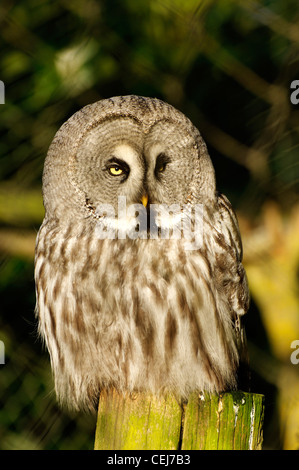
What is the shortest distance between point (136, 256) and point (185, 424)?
70cm

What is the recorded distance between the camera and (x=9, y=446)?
12.6 feet

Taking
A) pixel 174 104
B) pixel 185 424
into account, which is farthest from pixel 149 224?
pixel 174 104

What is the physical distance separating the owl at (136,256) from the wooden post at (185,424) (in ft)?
1.31

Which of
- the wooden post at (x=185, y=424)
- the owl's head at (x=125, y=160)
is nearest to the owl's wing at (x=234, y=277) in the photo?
the owl's head at (x=125, y=160)

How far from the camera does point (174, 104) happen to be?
12.3ft

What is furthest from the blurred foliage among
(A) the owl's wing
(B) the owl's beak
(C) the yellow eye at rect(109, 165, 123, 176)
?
(B) the owl's beak

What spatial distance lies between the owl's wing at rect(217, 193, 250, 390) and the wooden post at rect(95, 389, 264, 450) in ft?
2.25

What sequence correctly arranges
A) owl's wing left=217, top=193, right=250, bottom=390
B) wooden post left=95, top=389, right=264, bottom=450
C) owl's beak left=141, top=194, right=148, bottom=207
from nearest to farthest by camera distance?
wooden post left=95, top=389, right=264, bottom=450 → owl's beak left=141, top=194, right=148, bottom=207 → owl's wing left=217, top=193, right=250, bottom=390

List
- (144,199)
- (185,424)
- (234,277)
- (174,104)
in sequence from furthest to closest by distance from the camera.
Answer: (174,104)
(234,277)
(144,199)
(185,424)

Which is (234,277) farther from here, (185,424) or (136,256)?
(185,424)

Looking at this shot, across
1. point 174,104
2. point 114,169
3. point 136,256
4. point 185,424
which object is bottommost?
point 185,424

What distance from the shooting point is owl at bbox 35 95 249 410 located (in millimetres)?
2605

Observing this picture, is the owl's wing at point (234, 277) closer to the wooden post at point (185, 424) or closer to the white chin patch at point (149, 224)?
the white chin patch at point (149, 224)

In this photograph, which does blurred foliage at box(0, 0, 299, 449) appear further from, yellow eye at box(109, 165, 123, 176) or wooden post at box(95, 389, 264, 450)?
wooden post at box(95, 389, 264, 450)
